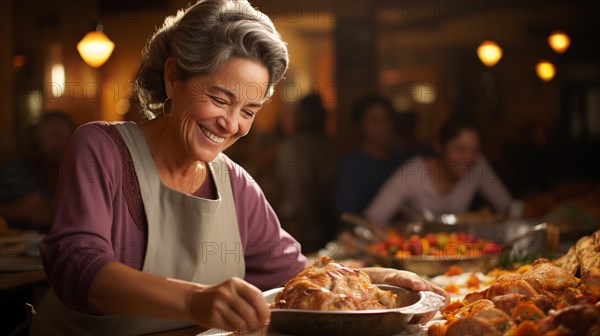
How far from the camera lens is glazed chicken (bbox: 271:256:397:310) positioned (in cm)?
180

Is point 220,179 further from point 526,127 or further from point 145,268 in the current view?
point 526,127

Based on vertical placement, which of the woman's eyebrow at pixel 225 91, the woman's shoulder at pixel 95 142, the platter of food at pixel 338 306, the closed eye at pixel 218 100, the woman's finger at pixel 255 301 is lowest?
the platter of food at pixel 338 306

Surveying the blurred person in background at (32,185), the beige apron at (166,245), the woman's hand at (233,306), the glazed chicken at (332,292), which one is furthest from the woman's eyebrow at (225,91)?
the blurred person in background at (32,185)

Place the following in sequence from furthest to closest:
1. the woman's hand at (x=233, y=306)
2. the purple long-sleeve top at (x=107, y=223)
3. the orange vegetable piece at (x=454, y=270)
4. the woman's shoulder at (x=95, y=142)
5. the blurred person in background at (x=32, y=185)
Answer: the blurred person in background at (x=32, y=185), the orange vegetable piece at (x=454, y=270), the woman's shoulder at (x=95, y=142), the purple long-sleeve top at (x=107, y=223), the woman's hand at (x=233, y=306)

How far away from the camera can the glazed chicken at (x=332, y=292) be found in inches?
70.8

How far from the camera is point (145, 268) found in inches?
87.6

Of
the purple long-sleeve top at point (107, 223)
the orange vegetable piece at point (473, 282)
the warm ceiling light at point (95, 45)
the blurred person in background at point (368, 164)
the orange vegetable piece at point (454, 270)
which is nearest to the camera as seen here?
the purple long-sleeve top at point (107, 223)

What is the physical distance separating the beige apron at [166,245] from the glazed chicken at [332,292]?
1.55 feet

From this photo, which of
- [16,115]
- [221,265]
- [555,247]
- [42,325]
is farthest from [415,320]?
[16,115]

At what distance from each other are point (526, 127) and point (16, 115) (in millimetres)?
7722

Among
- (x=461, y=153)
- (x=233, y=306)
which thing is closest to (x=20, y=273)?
(x=233, y=306)

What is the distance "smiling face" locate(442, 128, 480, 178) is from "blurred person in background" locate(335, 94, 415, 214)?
0.85m

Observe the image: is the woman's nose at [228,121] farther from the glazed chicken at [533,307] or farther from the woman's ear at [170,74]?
the glazed chicken at [533,307]

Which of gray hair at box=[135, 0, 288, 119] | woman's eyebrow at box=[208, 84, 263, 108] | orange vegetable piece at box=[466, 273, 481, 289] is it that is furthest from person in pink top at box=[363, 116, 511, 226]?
woman's eyebrow at box=[208, 84, 263, 108]
